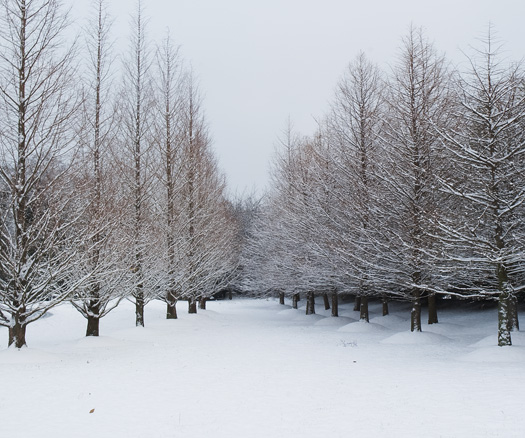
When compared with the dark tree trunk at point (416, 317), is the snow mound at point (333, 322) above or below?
below

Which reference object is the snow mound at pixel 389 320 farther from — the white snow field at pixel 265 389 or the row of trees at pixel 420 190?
the white snow field at pixel 265 389

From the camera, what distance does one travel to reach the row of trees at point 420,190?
11797 mm

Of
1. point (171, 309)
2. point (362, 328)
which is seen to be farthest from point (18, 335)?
point (362, 328)

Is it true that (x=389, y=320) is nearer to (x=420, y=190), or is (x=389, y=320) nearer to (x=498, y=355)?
(x=420, y=190)

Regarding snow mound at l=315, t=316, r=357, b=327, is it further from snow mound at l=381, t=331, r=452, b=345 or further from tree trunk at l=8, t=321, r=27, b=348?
tree trunk at l=8, t=321, r=27, b=348

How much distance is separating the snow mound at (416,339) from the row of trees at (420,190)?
2.26 feet

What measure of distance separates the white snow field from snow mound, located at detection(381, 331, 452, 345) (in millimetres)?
54

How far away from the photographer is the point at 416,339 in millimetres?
14477

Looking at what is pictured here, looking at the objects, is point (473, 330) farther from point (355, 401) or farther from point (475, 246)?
point (355, 401)

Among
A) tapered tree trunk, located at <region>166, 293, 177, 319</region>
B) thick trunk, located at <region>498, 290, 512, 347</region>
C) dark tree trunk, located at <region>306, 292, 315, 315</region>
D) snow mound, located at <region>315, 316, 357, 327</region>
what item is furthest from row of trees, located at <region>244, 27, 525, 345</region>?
tapered tree trunk, located at <region>166, 293, 177, 319</region>

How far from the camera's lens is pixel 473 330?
57.6 ft

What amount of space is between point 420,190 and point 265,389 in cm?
963

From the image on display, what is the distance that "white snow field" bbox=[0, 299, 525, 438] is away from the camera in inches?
230

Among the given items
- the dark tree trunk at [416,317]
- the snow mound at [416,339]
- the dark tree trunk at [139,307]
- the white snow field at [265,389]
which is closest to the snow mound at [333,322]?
the dark tree trunk at [416,317]
